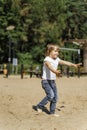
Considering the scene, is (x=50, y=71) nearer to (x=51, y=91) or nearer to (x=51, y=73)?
(x=51, y=73)

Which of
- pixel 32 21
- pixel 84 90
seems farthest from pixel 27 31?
pixel 84 90

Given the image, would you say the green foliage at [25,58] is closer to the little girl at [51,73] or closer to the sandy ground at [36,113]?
the sandy ground at [36,113]

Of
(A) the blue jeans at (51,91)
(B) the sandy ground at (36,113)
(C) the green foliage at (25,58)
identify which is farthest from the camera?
(C) the green foliage at (25,58)

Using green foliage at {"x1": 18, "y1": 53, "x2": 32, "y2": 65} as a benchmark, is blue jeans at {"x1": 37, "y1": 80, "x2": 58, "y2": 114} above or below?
above

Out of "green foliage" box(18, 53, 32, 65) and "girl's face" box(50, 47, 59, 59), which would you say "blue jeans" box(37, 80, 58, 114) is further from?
"green foliage" box(18, 53, 32, 65)

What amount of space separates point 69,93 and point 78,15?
48.0m

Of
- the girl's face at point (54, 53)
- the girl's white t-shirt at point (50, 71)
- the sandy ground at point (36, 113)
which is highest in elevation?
the girl's face at point (54, 53)

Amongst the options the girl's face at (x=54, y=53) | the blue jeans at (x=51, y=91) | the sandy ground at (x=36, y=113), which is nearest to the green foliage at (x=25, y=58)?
the sandy ground at (x=36, y=113)

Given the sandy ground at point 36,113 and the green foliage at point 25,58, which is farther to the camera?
the green foliage at point 25,58

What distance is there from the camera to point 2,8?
5038 centimetres

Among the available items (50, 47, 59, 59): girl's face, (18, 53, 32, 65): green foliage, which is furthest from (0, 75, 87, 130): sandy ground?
(18, 53, 32, 65): green foliage

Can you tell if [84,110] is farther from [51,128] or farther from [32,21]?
[32,21]

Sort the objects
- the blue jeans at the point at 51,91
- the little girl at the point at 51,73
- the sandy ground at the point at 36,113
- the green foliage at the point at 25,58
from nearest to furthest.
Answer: the sandy ground at the point at 36,113 < the little girl at the point at 51,73 < the blue jeans at the point at 51,91 < the green foliage at the point at 25,58

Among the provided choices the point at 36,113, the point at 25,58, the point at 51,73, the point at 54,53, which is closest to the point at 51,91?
the point at 51,73
